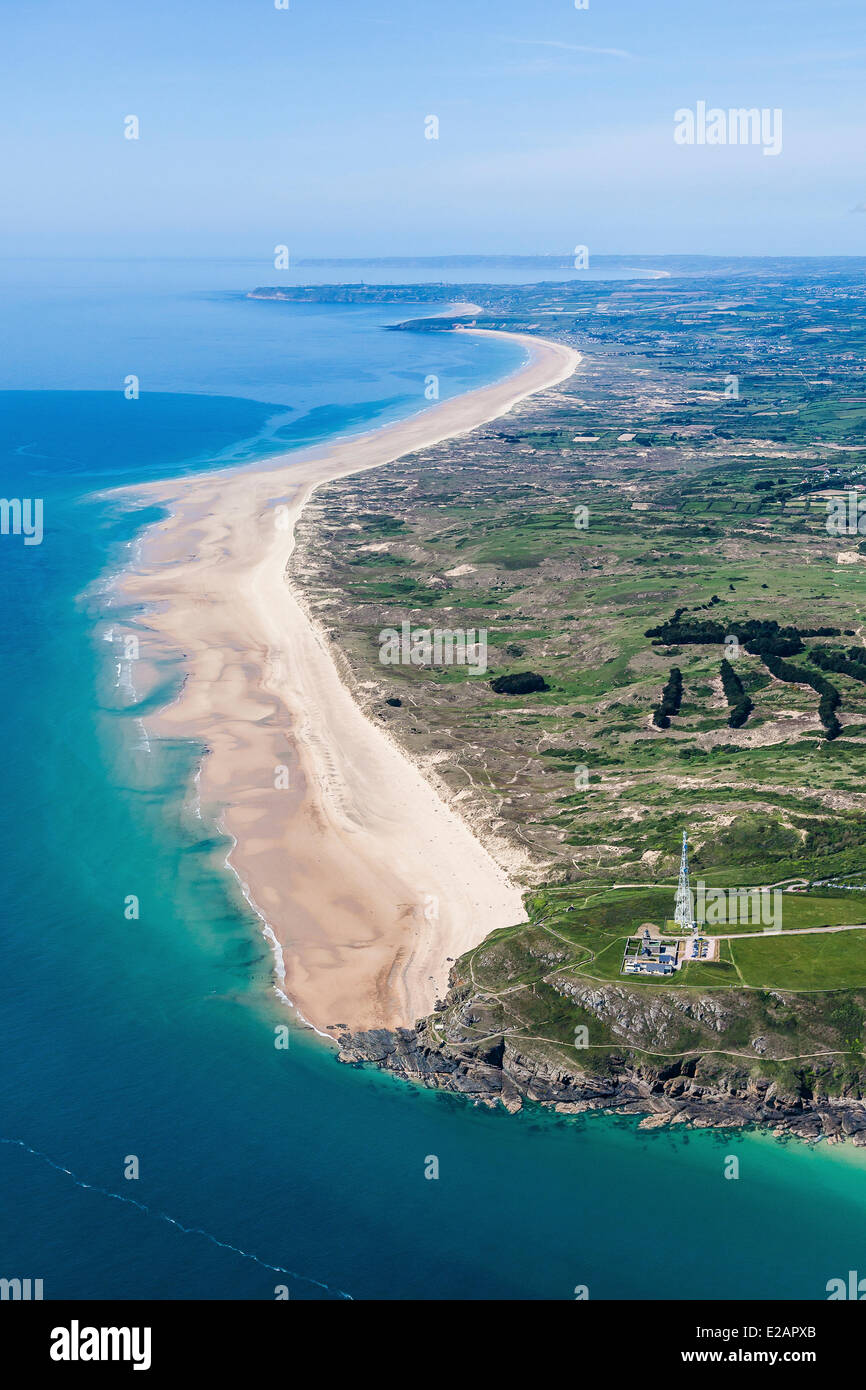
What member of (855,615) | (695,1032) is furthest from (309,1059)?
(855,615)

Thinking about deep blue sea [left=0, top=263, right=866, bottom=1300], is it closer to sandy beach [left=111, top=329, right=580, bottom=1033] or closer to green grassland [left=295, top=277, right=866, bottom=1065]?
sandy beach [left=111, top=329, right=580, bottom=1033]

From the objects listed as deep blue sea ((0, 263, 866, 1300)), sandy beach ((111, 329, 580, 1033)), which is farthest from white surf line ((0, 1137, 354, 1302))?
sandy beach ((111, 329, 580, 1033))

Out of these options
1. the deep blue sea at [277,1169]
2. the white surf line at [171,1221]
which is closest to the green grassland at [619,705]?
the deep blue sea at [277,1169]

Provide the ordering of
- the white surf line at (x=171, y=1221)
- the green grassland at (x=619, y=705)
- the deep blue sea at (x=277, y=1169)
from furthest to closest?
the green grassland at (x=619, y=705) → the deep blue sea at (x=277, y=1169) → the white surf line at (x=171, y=1221)

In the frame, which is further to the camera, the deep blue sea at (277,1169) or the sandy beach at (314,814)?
the sandy beach at (314,814)

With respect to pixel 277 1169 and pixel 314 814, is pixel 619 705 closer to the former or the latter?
pixel 314 814

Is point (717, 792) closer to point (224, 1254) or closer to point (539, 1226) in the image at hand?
point (539, 1226)

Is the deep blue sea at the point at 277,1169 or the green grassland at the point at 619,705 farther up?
the green grassland at the point at 619,705

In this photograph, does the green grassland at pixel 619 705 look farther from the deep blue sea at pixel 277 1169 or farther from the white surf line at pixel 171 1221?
the white surf line at pixel 171 1221
